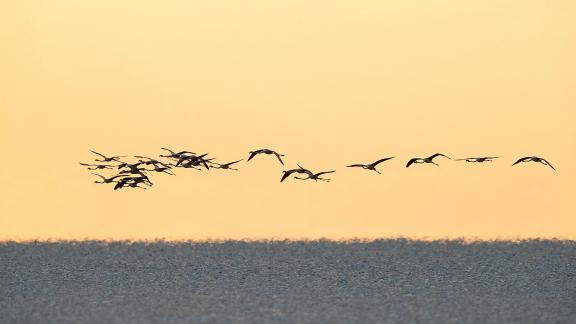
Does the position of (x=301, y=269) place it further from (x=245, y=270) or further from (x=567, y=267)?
(x=567, y=267)

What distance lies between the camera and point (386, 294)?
53.5m

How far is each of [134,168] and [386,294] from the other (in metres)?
12.0

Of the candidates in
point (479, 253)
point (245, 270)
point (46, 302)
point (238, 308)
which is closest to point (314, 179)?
point (238, 308)

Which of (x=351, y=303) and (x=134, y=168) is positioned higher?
(x=134, y=168)

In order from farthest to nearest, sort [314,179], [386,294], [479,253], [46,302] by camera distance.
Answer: [479,253] < [386,294] < [46,302] < [314,179]

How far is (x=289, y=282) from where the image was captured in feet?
194

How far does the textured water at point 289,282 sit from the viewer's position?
4609 centimetres

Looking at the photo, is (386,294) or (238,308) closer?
(238,308)

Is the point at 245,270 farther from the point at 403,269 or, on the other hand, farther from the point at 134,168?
the point at 134,168

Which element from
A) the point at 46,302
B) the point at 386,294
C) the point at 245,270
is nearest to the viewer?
the point at 46,302

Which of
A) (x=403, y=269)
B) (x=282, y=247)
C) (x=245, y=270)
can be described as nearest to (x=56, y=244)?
(x=282, y=247)

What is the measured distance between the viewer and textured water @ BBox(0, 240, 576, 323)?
151ft

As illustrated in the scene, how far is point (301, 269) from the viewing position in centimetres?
6650

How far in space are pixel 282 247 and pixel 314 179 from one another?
3381 cm
